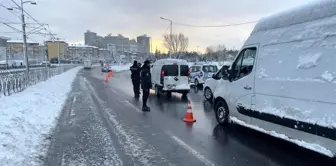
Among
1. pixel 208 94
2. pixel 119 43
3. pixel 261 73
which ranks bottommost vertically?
pixel 208 94

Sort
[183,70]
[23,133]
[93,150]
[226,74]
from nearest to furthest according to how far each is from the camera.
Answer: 1. [93,150]
2. [23,133]
3. [226,74]
4. [183,70]

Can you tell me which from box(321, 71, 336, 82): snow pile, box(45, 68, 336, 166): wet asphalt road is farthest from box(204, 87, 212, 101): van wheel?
box(321, 71, 336, 82): snow pile

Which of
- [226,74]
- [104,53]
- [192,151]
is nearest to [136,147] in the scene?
[192,151]

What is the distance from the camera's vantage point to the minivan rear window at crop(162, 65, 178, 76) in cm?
1566

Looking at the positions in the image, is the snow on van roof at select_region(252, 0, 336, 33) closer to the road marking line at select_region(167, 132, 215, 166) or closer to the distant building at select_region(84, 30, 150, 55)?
the road marking line at select_region(167, 132, 215, 166)

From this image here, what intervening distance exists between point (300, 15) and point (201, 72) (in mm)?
16267

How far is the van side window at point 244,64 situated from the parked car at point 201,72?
13.8m

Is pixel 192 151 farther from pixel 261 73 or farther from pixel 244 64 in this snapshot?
pixel 244 64

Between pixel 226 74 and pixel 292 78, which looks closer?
pixel 292 78

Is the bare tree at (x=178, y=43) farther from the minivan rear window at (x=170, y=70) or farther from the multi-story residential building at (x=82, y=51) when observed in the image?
the minivan rear window at (x=170, y=70)

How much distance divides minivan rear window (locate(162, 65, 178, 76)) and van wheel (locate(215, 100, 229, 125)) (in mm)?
7177

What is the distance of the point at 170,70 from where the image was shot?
1571 cm

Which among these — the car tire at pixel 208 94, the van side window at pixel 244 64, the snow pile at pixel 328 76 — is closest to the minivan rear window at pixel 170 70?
the car tire at pixel 208 94

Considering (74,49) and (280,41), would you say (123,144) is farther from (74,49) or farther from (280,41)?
(74,49)
